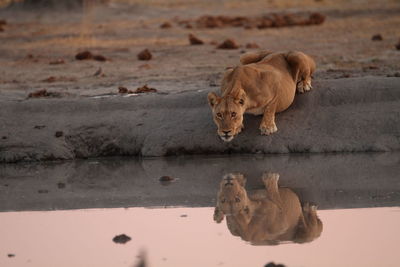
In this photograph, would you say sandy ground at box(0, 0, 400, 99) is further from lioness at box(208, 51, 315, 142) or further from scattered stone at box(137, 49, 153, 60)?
lioness at box(208, 51, 315, 142)

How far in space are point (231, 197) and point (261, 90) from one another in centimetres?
246

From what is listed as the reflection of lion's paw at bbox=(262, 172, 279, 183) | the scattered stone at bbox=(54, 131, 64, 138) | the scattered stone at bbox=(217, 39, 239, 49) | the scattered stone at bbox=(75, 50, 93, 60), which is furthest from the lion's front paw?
the scattered stone at bbox=(217, 39, 239, 49)

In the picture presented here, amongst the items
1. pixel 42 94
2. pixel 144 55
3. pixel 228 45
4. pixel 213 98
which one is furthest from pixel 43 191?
pixel 228 45

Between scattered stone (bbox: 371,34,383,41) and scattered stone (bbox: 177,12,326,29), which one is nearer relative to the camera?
scattered stone (bbox: 371,34,383,41)

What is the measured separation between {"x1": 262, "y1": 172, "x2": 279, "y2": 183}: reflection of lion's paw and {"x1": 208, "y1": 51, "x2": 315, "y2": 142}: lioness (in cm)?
86

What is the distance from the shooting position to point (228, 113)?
37.1ft

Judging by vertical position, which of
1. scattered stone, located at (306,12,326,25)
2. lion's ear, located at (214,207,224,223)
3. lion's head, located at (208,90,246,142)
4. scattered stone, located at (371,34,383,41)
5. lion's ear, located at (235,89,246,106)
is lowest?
scattered stone, located at (306,12,326,25)

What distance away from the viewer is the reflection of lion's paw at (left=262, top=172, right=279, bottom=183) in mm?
10273

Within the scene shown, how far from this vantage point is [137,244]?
7.83 meters

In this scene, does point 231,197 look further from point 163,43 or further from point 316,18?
point 316,18

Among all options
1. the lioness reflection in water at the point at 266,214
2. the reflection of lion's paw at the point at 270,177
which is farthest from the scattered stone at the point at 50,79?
the lioness reflection in water at the point at 266,214

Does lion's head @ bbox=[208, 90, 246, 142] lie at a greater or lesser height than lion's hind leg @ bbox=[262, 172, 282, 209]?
greater

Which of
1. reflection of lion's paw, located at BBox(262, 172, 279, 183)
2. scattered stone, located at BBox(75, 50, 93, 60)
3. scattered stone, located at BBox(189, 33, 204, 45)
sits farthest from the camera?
scattered stone, located at BBox(189, 33, 204, 45)

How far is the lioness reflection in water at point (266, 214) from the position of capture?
796 cm
